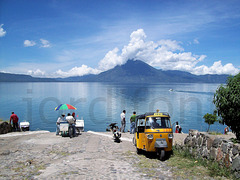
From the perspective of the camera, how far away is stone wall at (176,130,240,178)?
7771 mm

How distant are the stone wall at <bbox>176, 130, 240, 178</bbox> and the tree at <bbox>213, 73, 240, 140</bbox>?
34.9 inches

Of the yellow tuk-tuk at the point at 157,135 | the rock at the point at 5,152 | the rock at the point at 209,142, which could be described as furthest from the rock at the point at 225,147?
the rock at the point at 5,152

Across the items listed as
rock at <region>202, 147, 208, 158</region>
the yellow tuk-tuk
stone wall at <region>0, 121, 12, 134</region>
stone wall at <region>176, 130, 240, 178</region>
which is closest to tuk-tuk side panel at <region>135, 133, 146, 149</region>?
the yellow tuk-tuk

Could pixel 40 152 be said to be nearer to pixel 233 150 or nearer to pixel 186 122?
pixel 233 150

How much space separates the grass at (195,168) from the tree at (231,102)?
178 cm

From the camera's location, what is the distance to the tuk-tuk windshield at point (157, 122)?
11.3 m

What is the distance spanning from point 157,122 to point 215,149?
3.41 metres

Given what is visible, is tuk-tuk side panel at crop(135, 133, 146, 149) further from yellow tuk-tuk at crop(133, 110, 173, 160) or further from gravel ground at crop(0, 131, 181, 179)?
gravel ground at crop(0, 131, 181, 179)

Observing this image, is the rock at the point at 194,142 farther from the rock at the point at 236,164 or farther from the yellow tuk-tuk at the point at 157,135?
the rock at the point at 236,164

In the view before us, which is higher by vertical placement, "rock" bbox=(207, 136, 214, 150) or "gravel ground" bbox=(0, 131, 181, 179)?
"rock" bbox=(207, 136, 214, 150)

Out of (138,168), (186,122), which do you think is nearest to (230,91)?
(138,168)

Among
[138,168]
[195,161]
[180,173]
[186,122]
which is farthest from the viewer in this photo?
[186,122]

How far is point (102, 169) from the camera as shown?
28.6ft

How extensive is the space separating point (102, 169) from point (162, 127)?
4.28m
